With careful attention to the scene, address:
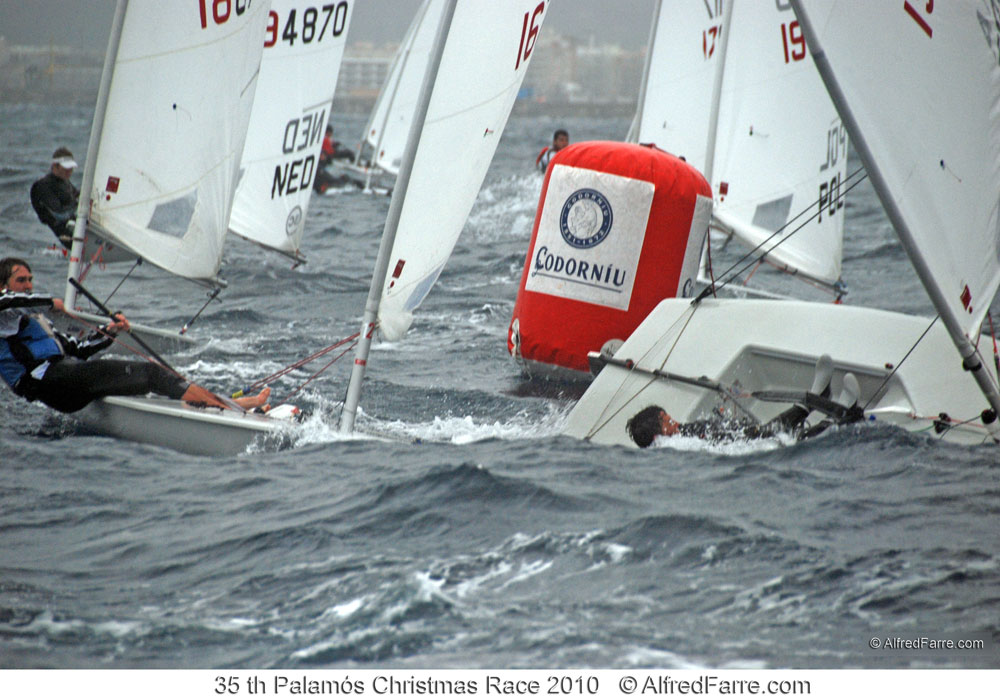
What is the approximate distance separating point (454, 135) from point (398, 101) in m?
14.3

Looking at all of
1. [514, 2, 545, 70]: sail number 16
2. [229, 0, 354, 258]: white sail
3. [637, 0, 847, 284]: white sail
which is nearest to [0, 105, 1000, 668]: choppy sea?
[514, 2, 545, 70]: sail number 16

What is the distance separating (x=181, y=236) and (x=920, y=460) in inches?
182

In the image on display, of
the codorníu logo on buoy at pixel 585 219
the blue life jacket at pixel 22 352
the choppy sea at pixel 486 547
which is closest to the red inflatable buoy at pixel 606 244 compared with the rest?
the codorníu logo on buoy at pixel 585 219

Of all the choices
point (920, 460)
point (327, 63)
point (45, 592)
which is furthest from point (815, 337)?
point (327, 63)

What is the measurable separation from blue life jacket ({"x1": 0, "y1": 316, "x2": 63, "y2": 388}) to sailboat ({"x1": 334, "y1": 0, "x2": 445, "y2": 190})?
13.5 meters

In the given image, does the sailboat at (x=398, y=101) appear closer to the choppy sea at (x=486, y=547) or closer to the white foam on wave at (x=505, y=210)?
the white foam on wave at (x=505, y=210)

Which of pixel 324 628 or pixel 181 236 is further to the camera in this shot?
pixel 181 236

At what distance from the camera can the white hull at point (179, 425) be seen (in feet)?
17.0

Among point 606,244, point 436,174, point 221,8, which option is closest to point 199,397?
point 436,174

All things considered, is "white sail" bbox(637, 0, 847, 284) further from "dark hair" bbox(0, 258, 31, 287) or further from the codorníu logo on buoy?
"dark hair" bbox(0, 258, 31, 287)

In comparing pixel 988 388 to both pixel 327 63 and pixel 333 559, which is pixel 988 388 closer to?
pixel 333 559

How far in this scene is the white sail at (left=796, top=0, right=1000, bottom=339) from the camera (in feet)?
13.4

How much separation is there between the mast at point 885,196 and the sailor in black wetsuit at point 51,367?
303 centimetres

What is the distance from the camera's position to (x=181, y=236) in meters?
7.29
